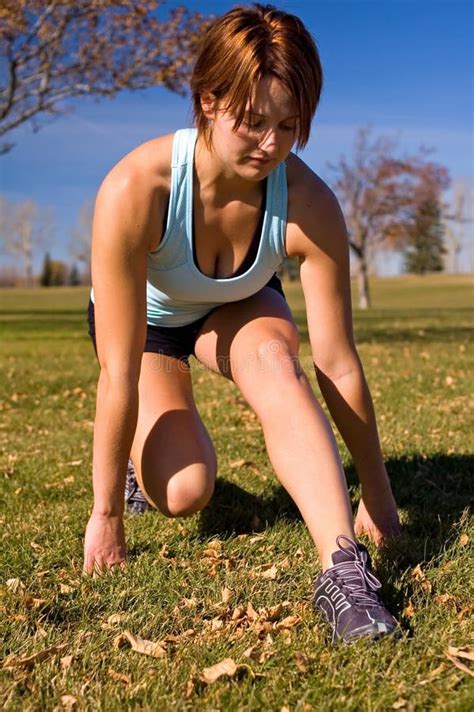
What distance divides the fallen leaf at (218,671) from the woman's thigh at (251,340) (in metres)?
1.02

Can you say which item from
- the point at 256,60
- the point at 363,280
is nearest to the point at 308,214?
the point at 256,60

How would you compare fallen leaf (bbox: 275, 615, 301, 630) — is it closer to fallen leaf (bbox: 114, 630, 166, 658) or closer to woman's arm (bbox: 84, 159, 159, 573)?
fallen leaf (bbox: 114, 630, 166, 658)

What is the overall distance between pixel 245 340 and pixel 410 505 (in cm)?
130

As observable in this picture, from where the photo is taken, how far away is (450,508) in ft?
12.1

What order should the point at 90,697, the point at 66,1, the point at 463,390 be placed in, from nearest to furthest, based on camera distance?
1. the point at 90,697
2. the point at 463,390
3. the point at 66,1

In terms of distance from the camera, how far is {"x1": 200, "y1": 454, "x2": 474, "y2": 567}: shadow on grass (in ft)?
10.4

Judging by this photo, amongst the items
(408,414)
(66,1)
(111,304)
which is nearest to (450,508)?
(111,304)

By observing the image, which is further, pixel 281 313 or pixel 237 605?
pixel 281 313

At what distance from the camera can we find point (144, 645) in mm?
2359

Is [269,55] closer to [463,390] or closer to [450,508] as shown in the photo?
[450,508]

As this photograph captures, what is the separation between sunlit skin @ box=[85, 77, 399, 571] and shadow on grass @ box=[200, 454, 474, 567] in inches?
7.6

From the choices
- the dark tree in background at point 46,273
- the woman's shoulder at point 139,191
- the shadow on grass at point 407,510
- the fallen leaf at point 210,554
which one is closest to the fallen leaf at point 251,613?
the shadow on grass at point 407,510

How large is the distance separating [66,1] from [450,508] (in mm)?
13785

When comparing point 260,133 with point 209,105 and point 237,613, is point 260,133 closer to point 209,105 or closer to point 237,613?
point 209,105
